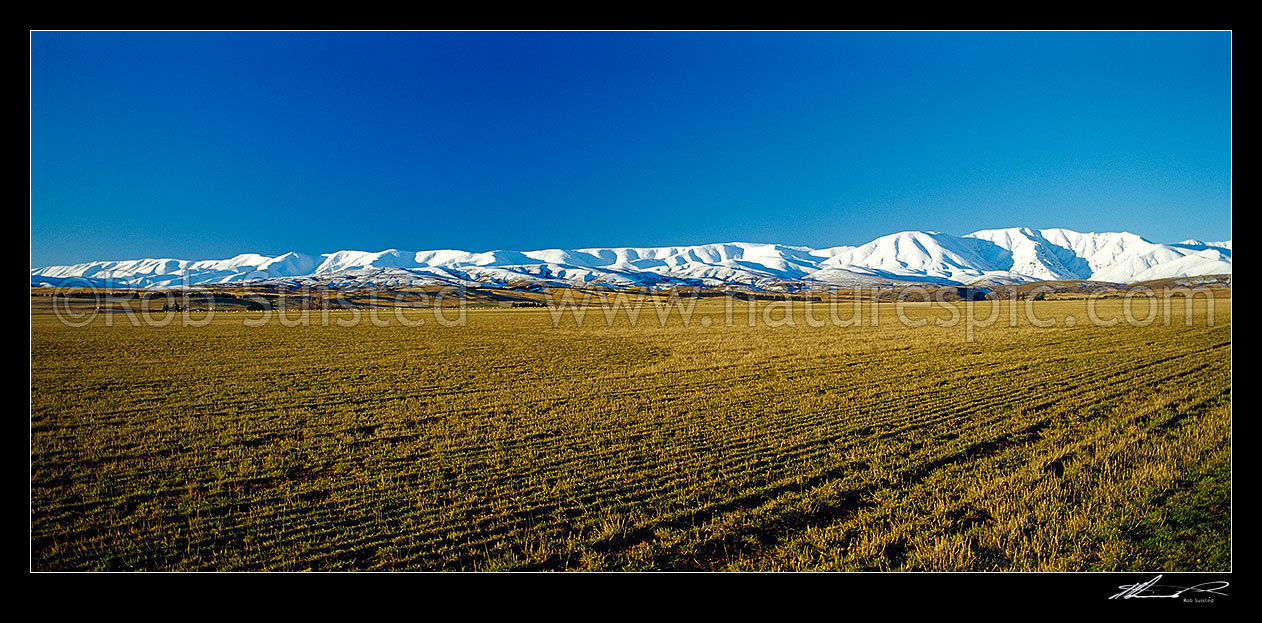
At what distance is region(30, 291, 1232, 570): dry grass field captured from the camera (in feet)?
14.5

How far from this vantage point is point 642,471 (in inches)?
263

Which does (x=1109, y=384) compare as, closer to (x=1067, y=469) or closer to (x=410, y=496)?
(x=1067, y=469)
